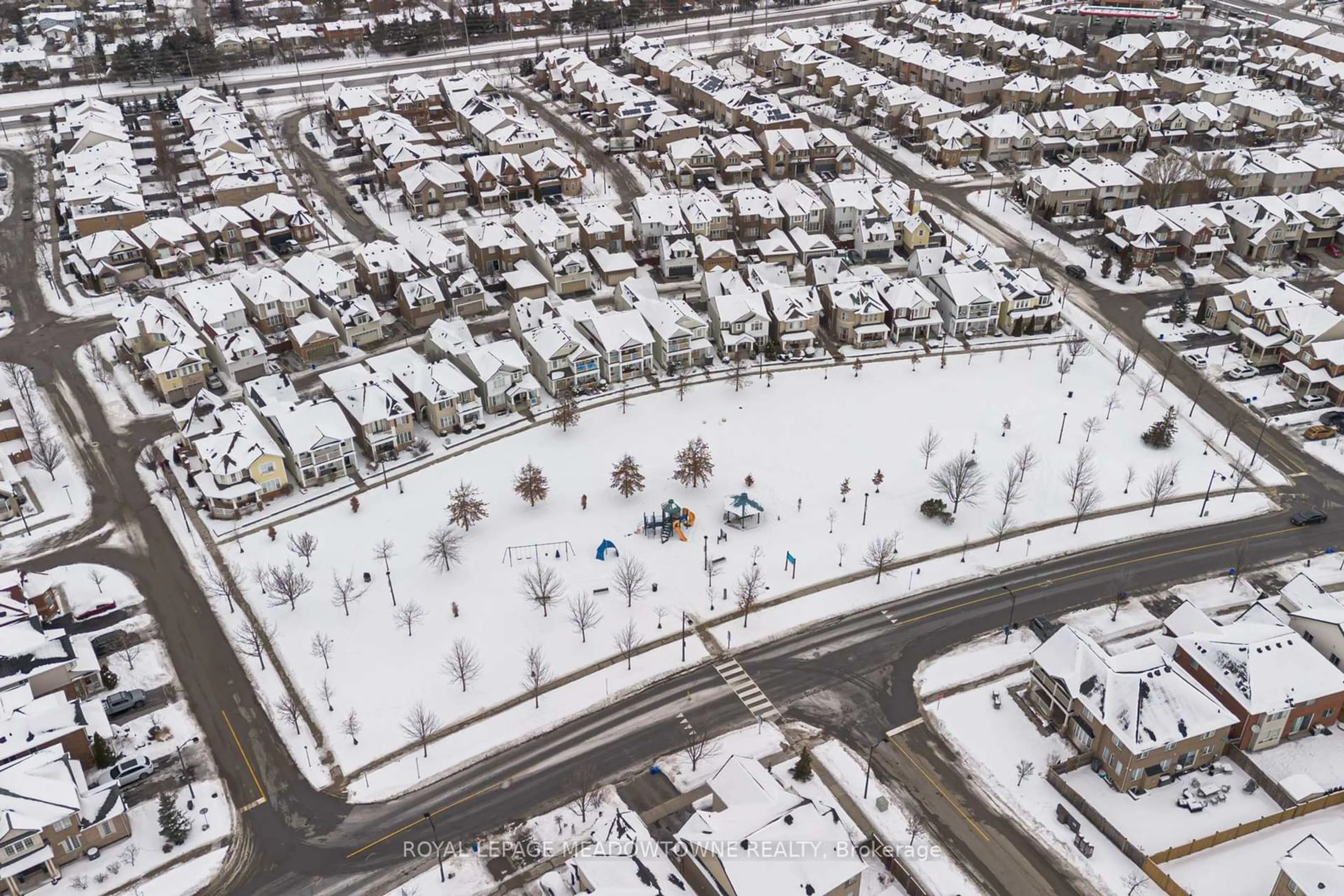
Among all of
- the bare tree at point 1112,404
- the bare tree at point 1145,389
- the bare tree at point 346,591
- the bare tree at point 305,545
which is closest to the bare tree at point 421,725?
the bare tree at point 346,591

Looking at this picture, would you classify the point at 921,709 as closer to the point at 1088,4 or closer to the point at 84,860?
the point at 84,860

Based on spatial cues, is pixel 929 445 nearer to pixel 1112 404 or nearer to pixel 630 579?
pixel 1112 404

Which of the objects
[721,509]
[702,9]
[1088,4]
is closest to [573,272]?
[721,509]

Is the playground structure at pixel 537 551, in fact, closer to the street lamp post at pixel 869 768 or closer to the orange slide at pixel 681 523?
the orange slide at pixel 681 523

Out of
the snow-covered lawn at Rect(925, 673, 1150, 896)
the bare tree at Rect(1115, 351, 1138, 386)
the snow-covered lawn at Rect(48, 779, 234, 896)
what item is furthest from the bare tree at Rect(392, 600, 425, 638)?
the bare tree at Rect(1115, 351, 1138, 386)

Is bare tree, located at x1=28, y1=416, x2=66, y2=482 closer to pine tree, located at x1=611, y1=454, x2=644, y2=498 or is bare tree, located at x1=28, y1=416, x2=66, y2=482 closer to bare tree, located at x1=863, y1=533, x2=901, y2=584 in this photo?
pine tree, located at x1=611, y1=454, x2=644, y2=498
